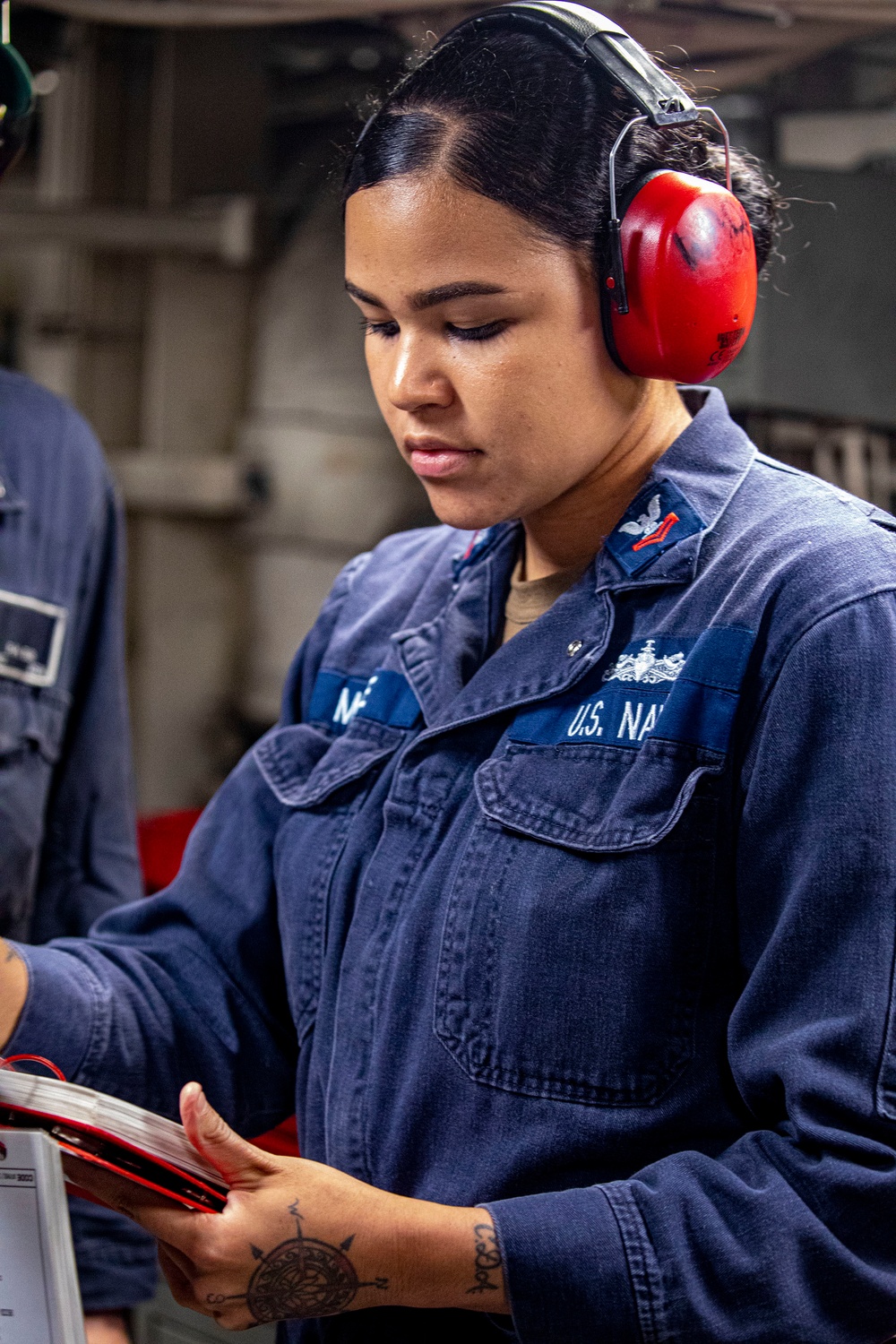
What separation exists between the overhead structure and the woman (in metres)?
1.14

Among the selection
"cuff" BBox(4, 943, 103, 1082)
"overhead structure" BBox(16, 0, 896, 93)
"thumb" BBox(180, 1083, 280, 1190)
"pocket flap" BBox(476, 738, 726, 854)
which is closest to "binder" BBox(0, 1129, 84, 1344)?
"thumb" BBox(180, 1083, 280, 1190)

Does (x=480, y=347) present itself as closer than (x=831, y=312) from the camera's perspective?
Yes

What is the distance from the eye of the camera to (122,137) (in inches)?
154

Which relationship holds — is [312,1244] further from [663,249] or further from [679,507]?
[663,249]

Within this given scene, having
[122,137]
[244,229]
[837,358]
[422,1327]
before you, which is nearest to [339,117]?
[244,229]

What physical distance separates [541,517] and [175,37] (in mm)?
3049

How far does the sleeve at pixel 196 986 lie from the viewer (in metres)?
1.33

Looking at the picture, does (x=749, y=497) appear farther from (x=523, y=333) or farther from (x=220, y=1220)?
(x=220, y=1220)

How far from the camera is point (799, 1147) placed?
99cm

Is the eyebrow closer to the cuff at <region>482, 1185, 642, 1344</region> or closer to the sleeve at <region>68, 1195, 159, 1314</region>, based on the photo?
the cuff at <region>482, 1185, 642, 1344</region>

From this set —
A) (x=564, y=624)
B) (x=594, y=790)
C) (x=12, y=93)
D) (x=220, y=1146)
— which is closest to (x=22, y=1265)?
(x=220, y=1146)

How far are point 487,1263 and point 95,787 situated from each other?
1174 millimetres

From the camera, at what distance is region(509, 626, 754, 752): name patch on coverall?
1076 millimetres

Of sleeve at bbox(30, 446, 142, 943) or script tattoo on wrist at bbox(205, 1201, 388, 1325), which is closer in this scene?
script tattoo on wrist at bbox(205, 1201, 388, 1325)
